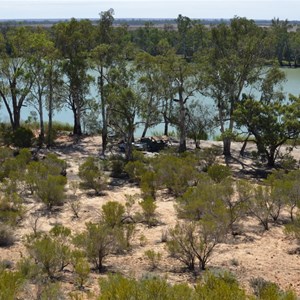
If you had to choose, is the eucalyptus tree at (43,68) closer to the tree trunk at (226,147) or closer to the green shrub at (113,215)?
the tree trunk at (226,147)

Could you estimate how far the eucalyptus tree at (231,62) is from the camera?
75.3ft

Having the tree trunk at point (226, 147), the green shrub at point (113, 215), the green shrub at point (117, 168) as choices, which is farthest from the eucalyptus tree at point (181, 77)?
the green shrub at point (113, 215)

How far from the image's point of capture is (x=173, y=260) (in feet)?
34.7

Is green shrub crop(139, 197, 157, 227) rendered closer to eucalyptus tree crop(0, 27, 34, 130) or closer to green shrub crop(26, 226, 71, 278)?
green shrub crop(26, 226, 71, 278)

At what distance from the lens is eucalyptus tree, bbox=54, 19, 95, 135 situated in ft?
82.2

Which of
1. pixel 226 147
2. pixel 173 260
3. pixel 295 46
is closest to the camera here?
pixel 173 260

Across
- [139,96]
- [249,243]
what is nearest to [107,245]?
[249,243]

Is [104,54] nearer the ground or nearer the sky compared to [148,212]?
nearer the sky

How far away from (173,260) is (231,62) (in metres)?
14.4

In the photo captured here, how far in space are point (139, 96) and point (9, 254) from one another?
1084 cm

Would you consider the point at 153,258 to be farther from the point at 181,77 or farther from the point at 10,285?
the point at 181,77

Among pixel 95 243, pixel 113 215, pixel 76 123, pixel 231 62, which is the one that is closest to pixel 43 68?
pixel 76 123

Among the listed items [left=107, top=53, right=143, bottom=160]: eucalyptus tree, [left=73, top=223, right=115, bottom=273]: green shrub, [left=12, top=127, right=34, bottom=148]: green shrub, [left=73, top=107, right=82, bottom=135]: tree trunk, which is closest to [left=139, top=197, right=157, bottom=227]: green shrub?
[left=73, top=223, right=115, bottom=273]: green shrub

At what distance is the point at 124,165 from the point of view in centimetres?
1966
